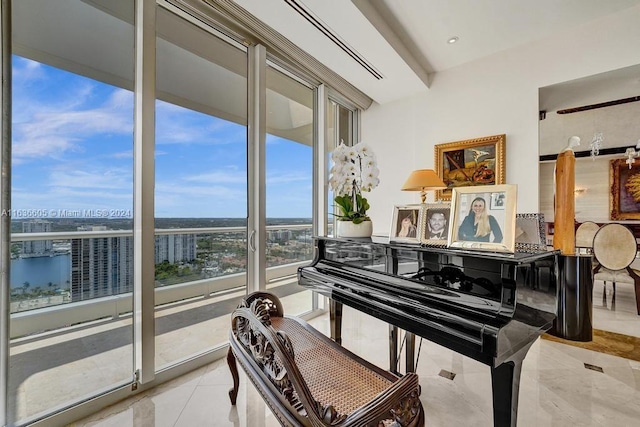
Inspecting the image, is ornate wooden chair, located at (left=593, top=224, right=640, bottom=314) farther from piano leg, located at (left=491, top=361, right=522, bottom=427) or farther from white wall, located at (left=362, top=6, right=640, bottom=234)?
piano leg, located at (left=491, top=361, right=522, bottom=427)

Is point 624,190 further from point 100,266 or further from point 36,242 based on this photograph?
point 36,242

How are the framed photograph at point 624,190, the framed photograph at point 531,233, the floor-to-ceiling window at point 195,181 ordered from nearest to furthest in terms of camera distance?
the framed photograph at point 531,233
the floor-to-ceiling window at point 195,181
the framed photograph at point 624,190

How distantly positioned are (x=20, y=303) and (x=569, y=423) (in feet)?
10.0

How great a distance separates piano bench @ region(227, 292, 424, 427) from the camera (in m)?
0.86

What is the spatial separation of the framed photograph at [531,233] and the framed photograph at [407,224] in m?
0.46

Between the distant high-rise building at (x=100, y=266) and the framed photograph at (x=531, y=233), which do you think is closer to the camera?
the framed photograph at (x=531, y=233)

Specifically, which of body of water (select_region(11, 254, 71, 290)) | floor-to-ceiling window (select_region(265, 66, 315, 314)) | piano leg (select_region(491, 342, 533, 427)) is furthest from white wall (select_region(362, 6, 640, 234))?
body of water (select_region(11, 254, 71, 290))

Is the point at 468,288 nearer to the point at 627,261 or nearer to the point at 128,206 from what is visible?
the point at 128,206

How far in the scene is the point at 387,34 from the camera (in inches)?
100.0

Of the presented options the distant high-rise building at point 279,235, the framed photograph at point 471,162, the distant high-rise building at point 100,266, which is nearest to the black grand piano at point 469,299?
the distant high-rise building at point 279,235

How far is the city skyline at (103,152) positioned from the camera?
4.88 feet

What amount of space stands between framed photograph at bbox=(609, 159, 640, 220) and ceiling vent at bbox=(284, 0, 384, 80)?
572 centimetres

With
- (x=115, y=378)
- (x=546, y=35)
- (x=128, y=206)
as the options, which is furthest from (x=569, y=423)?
(x=546, y=35)

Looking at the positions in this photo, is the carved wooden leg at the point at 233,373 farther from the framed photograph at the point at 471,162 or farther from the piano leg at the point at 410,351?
the framed photograph at the point at 471,162
